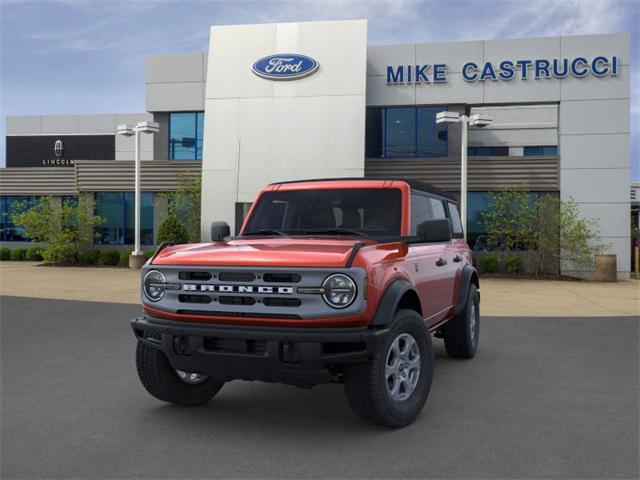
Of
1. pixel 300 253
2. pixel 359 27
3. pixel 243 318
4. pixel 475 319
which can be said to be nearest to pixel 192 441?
pixel 243 318

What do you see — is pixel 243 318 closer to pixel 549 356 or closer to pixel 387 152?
pixel 549 356

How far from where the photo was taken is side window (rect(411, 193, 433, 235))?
17.0 feet

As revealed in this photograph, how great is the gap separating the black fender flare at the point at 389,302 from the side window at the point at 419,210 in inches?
37.7

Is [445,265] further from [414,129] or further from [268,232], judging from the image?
[414,129]

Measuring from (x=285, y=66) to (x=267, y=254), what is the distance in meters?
17.6

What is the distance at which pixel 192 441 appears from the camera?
12.9 feet

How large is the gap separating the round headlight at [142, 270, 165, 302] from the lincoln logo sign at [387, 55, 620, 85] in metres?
18.6

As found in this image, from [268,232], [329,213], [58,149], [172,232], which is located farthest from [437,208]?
[58,149]

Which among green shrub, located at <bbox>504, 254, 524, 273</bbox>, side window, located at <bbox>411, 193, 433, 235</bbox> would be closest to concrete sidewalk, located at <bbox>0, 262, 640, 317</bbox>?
green shrub, located at <bbox>504, 254, 524, 273</bbox>

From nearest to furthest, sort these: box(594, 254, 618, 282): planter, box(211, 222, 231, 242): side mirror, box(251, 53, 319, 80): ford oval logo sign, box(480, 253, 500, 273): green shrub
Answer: box(211, 222, 231, 242): side mirror
box(594, 254, 618, 282): planter
box(480, 253, 500, 273): green shrub
box(251, 53, 319, 80): ford oval logo sign

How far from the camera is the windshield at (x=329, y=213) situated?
5043 mm

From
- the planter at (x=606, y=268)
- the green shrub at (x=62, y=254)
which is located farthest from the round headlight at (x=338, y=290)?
the green shrub at (x=62, y=254)

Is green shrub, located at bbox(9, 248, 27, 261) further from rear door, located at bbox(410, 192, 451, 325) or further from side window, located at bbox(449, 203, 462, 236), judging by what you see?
rear door, located at bbox(410, 192, 451, 325)

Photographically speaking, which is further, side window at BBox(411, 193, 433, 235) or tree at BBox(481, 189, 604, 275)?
tree at BBox(481, 189, 604, 275)
